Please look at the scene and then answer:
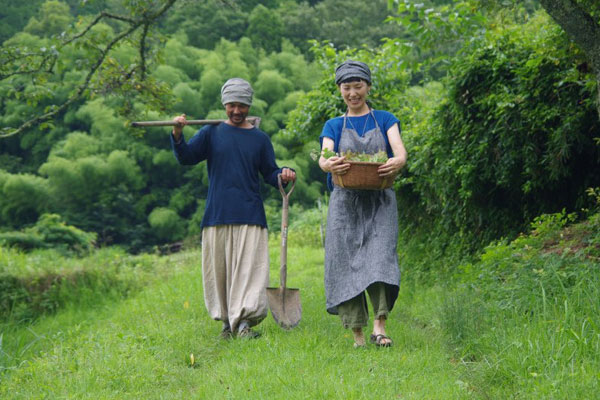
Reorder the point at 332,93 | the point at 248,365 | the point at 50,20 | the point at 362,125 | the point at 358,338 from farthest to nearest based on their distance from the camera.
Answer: the point at 50,20 < the point at 332,93 < the point at 362,125 < the point at 358,338 < the point at 248,365

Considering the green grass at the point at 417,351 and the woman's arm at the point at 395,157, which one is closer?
the green grass at the point at 417,351

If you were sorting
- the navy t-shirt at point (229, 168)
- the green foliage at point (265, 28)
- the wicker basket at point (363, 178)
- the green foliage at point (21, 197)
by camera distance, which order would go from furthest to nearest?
1. the green foliage at point (265, 28)
2. the green foliage at point (21, 197)
3. the navy t-shirt at point (229, 168)
4. the wicker basket at point (363, 178)

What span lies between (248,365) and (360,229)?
1.35 meters

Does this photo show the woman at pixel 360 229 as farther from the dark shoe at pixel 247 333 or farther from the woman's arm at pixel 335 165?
the dark shoe at pixel 247 333

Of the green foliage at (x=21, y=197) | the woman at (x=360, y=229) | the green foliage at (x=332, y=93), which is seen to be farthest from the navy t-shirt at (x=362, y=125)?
the green foliage at (x=21, y=197)

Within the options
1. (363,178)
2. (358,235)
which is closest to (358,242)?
(358,235)

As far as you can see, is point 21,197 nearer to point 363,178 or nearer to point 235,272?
point 235,272

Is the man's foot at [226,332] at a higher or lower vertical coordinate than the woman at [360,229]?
lower

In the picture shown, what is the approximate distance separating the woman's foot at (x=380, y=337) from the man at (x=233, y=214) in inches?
46.2

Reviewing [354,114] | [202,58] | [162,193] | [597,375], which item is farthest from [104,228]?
[597,375]

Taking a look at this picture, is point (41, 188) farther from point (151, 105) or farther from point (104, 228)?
point (151, 105)

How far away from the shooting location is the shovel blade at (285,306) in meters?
6.14

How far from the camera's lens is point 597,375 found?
12.0 feet

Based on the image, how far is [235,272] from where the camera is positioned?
6.30 m
